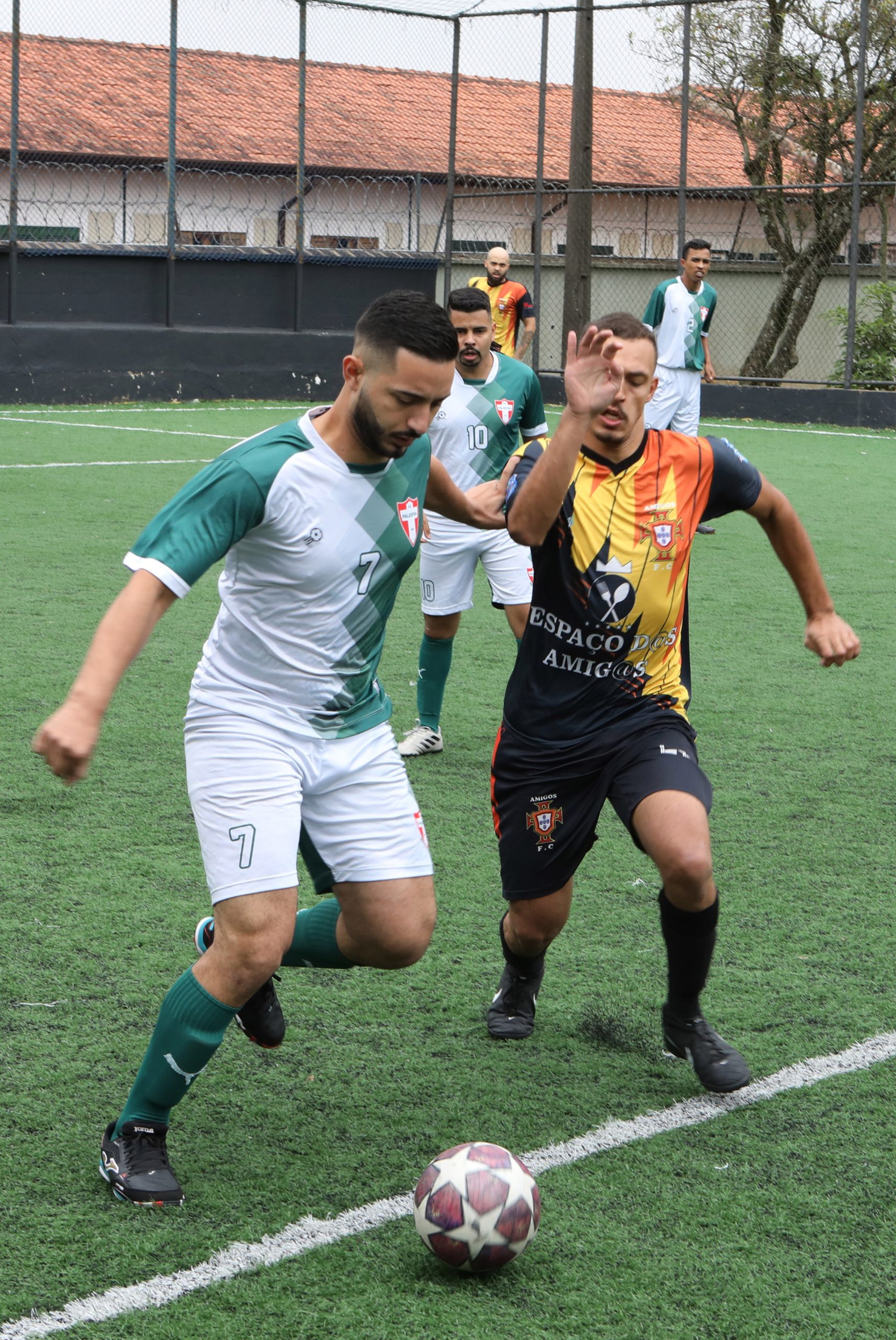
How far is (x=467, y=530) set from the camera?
261 inches

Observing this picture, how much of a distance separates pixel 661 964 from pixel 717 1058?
76 cm

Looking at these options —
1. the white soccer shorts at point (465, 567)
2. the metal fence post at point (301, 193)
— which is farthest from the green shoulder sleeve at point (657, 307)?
the metal fence post at point (301, 193)

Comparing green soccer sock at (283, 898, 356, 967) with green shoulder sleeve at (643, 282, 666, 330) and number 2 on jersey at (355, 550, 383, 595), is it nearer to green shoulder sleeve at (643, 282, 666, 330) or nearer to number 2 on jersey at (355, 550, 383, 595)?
number 2 on jersey at (355, 550, 383, 595)

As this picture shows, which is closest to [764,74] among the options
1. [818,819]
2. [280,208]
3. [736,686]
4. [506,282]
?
[280,208]

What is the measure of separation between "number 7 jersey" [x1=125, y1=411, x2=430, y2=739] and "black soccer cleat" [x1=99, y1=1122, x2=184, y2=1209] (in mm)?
871

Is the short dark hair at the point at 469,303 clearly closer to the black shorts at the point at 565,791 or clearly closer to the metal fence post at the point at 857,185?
the black shorts at the point at 565,791

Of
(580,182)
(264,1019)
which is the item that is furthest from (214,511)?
(580,182)

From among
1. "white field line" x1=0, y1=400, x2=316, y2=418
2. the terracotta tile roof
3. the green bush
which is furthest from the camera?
the terracotta tile roof

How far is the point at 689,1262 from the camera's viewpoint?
2.96 m

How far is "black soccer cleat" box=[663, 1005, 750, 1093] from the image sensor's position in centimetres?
364

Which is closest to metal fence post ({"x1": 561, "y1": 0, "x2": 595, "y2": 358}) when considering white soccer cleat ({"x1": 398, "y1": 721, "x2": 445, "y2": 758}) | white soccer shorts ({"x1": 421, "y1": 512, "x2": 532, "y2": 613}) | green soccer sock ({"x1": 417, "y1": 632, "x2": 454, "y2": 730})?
white soccer shorts ({"x1": 421, "y1": 512, "x2": 532, "y2": 613})

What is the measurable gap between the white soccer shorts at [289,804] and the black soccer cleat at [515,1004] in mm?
719

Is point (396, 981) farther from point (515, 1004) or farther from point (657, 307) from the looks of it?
point (657, 307)

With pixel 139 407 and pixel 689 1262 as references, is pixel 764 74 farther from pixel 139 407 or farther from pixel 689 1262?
pixel 689 1262
